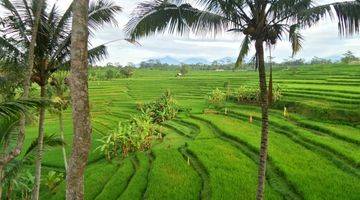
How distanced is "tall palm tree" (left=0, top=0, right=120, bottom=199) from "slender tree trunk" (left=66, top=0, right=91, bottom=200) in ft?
17.8

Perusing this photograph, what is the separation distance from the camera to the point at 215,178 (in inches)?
555

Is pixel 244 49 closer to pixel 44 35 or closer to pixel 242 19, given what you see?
pixel 242 19

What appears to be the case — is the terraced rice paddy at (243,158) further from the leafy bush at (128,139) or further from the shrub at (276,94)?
the leafy bush at (128,139)

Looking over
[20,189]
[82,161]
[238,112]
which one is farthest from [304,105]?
[82,161]

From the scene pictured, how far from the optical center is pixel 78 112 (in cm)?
643

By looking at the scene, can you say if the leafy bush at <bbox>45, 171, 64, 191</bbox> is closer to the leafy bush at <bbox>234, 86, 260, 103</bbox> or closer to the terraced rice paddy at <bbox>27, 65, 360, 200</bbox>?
the terraced rice paddy at <bbox>27, 65, 360, 200</bbox>

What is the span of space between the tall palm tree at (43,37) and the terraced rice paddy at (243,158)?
3.97 m

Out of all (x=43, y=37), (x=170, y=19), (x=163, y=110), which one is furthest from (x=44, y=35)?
(x=163, y=110)

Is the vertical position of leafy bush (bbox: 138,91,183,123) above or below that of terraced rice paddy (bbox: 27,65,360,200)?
above

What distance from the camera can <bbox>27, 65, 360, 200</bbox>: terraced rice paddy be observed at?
1323cm

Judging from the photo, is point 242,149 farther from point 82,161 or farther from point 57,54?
point 82,161

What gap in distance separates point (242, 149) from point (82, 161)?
11.8 meters

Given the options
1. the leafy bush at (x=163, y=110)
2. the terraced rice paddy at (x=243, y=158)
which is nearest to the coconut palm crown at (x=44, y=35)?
the terraced rice paddy at (x=243, y=158)

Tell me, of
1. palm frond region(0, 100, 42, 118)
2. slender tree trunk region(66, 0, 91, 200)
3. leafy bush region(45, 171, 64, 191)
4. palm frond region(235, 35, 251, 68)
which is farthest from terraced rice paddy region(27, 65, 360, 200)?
palm frond region(0, 100, 42, 118)
